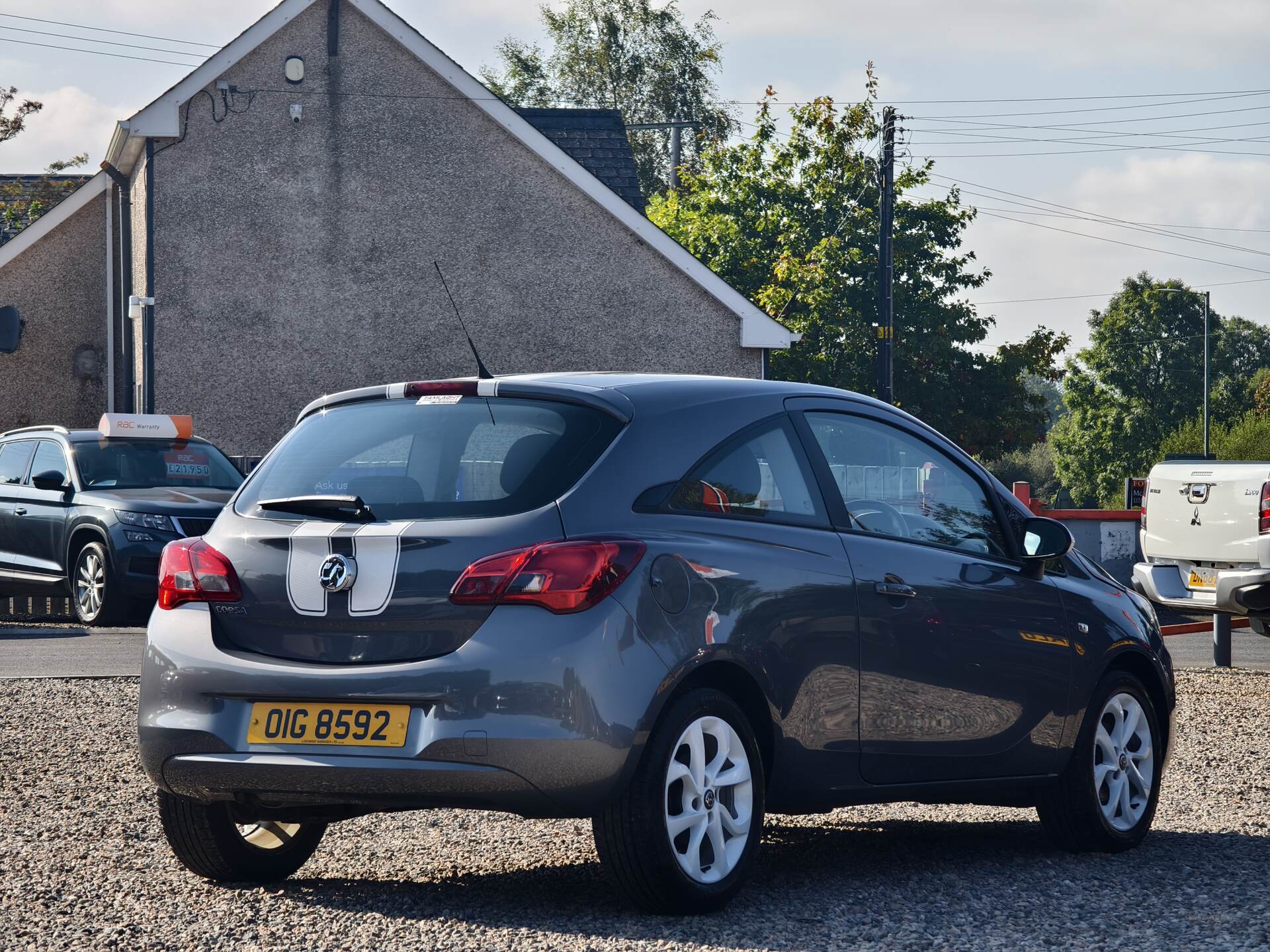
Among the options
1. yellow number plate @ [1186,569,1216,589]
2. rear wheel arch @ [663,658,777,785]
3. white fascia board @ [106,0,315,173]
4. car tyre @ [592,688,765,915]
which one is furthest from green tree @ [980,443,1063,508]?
car tyre @ [592,688,765,915]

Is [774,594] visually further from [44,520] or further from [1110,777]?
[44,520]

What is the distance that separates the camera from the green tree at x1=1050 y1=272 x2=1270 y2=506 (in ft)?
291

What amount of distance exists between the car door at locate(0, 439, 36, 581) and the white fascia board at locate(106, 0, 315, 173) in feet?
25.6

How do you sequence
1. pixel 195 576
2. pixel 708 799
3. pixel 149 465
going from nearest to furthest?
pixel 708 799
pixel 195 576
pixel 149 465

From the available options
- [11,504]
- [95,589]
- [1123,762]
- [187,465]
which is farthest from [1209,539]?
[11,504]

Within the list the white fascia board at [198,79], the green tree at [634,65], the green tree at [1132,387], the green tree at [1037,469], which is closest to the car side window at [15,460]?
the white fascia board at [198,79]

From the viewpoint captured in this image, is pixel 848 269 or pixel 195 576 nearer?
pixel 195 576

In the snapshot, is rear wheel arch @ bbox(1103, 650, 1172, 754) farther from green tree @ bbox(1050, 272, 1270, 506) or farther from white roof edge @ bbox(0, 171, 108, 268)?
green tree @ bbox(1050, 272, 1270, 506)

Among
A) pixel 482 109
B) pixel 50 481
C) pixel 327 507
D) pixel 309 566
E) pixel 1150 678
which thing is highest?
pixel 482 109

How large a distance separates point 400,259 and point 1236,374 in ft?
287

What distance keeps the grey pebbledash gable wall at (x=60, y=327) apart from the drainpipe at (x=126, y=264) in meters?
0.81

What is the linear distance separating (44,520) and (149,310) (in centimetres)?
822

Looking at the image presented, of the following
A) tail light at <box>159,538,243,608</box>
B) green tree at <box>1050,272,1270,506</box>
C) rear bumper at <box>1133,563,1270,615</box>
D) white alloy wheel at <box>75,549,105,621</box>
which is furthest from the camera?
green tree at <box>1050,272,1270,506</box>

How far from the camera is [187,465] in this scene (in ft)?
58.6
